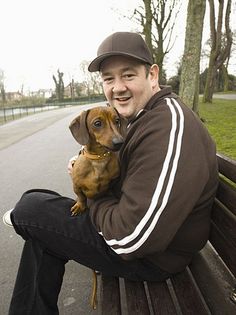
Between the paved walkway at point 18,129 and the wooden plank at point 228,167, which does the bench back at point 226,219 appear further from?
the paved walkway at point 18,129

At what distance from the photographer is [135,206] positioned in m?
1.77

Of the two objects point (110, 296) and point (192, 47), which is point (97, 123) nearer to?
point (110, 296)

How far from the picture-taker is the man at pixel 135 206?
1.75 m

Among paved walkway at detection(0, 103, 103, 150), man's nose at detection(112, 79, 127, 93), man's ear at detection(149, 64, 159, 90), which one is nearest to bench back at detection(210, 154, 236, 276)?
man's ear at detection(149, 64, 159, 90)

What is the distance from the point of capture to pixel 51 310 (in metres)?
2.39

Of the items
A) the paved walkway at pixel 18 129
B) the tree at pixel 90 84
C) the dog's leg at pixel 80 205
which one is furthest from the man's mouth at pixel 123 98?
the tree at pixel 90 84

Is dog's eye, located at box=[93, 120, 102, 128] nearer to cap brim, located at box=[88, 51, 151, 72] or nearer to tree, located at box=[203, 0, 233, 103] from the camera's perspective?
cap brim, located at box=[88, 51, 151, 72]

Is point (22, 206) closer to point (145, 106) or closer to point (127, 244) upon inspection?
point (127, 244)

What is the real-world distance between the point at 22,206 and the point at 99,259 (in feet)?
2.12

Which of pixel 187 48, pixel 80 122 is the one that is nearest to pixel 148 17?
pixel 187 48

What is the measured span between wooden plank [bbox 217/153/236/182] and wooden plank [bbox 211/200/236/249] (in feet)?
0.64

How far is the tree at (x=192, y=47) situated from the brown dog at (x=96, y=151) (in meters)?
8.19

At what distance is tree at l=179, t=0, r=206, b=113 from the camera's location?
380 inches

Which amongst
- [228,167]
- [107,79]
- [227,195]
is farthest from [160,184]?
[107,79]
